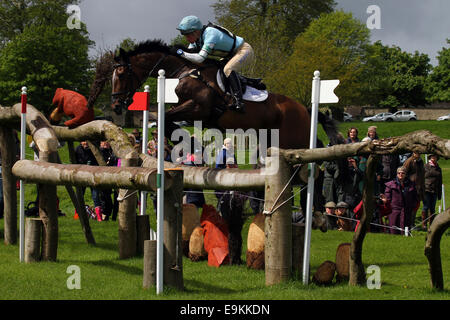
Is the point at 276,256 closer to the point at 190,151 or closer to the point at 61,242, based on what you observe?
the point at 190,151

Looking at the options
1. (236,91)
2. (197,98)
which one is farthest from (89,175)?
(236,91)

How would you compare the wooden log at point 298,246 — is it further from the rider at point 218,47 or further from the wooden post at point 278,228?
the rider at point 218,47

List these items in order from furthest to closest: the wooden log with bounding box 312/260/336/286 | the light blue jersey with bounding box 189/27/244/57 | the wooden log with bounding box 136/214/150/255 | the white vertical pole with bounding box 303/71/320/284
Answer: the wooden log with bounding box 136/214/150/255 → the light blue jersey with bounding box 189/27/244/57 → the wooden log with bounding box 312/260/336/286 → the white vertical pole with bounding box 303/71/320/284

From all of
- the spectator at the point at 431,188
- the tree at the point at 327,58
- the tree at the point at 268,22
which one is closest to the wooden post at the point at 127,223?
the spectator at the point at 431,188

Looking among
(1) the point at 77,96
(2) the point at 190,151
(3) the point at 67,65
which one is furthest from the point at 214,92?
(3) the point at 67,65

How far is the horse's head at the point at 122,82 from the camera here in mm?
8922

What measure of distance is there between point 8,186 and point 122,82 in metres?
3.14

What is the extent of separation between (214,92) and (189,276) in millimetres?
2458

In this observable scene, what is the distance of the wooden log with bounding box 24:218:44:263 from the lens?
28.5 ft

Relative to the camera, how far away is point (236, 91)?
8.76 m

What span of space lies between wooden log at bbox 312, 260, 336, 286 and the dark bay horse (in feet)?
8.03

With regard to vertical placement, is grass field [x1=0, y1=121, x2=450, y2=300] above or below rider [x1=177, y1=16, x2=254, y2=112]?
below

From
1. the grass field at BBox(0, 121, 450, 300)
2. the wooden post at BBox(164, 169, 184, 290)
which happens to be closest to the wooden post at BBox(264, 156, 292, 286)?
the grass field at BBox(0, 121, 450, 300)

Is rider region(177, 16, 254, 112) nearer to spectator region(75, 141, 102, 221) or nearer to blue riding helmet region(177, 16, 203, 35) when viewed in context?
blue riding helmet region(177, 16, 203, 35)
